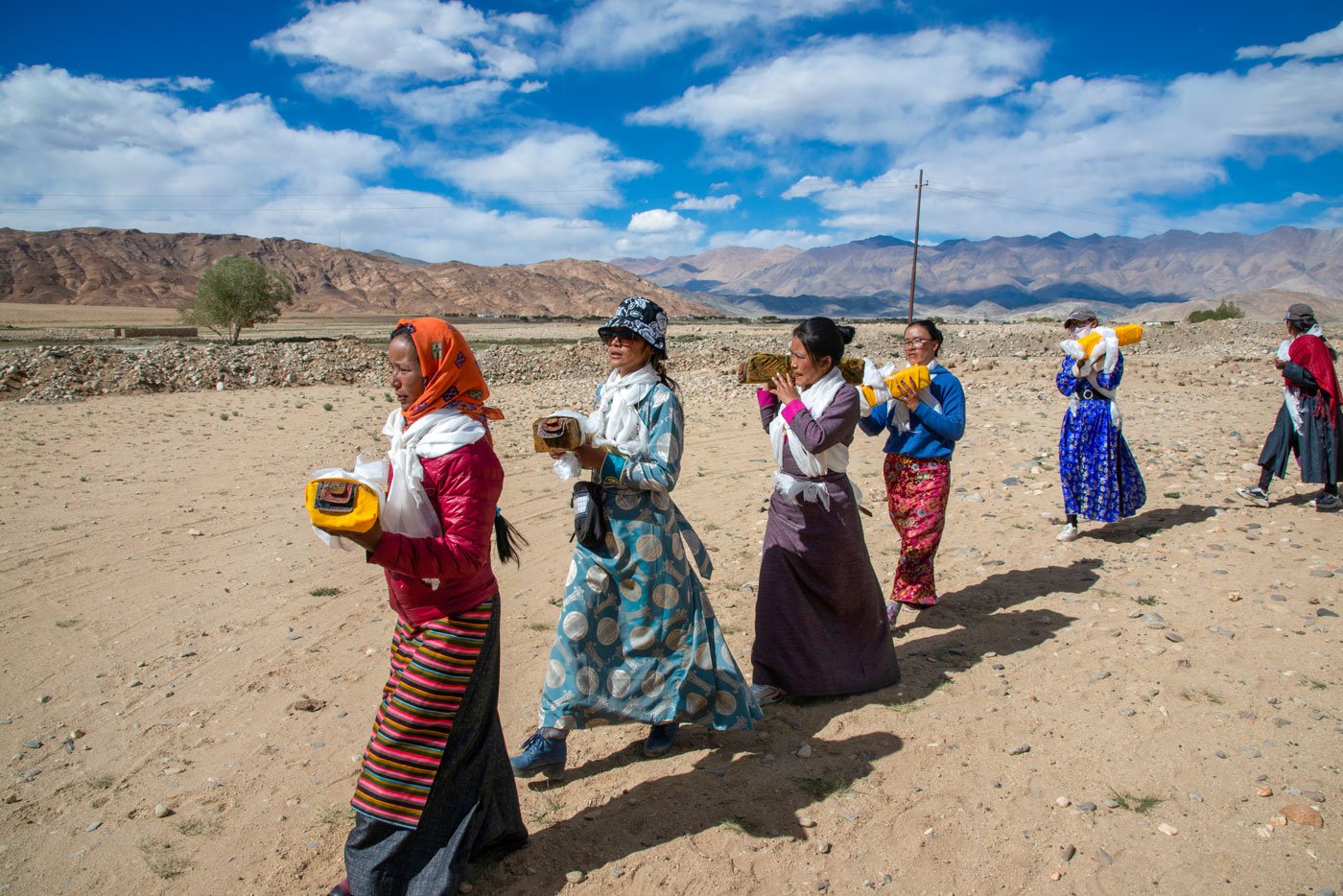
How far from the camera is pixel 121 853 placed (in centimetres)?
316

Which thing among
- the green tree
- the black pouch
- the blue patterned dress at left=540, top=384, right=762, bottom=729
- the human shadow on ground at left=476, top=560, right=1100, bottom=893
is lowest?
the human shadow on ground at left=476, top=560, right=1100, bottom=893

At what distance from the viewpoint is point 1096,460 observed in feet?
21.8

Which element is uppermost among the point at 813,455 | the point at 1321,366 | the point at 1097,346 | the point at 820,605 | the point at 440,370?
the point at 1097,346

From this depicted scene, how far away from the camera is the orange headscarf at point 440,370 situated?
99.7 inches

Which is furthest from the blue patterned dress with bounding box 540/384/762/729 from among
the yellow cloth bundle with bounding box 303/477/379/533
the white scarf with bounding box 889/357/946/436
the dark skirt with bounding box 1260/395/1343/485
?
the dark skirt with bounding box 1260/395/1343/485

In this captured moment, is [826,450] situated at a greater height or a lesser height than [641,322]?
lesser

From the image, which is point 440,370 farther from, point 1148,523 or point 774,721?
point 1148,523


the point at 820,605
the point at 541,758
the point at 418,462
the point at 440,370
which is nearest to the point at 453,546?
the point at 418,462

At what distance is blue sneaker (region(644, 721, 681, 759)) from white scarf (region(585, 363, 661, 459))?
1.35 meters

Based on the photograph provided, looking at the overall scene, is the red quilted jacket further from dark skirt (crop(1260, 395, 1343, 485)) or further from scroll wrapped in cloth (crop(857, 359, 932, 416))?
dark skirt (crop(1260, 395, 1343, 485))

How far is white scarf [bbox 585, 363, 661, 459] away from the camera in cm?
336

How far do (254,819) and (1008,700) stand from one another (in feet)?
11.8

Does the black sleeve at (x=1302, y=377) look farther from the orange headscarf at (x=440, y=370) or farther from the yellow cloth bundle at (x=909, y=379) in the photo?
the orange headscarf at (x=440, y=370)

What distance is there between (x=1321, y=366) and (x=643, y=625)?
7.13 m
